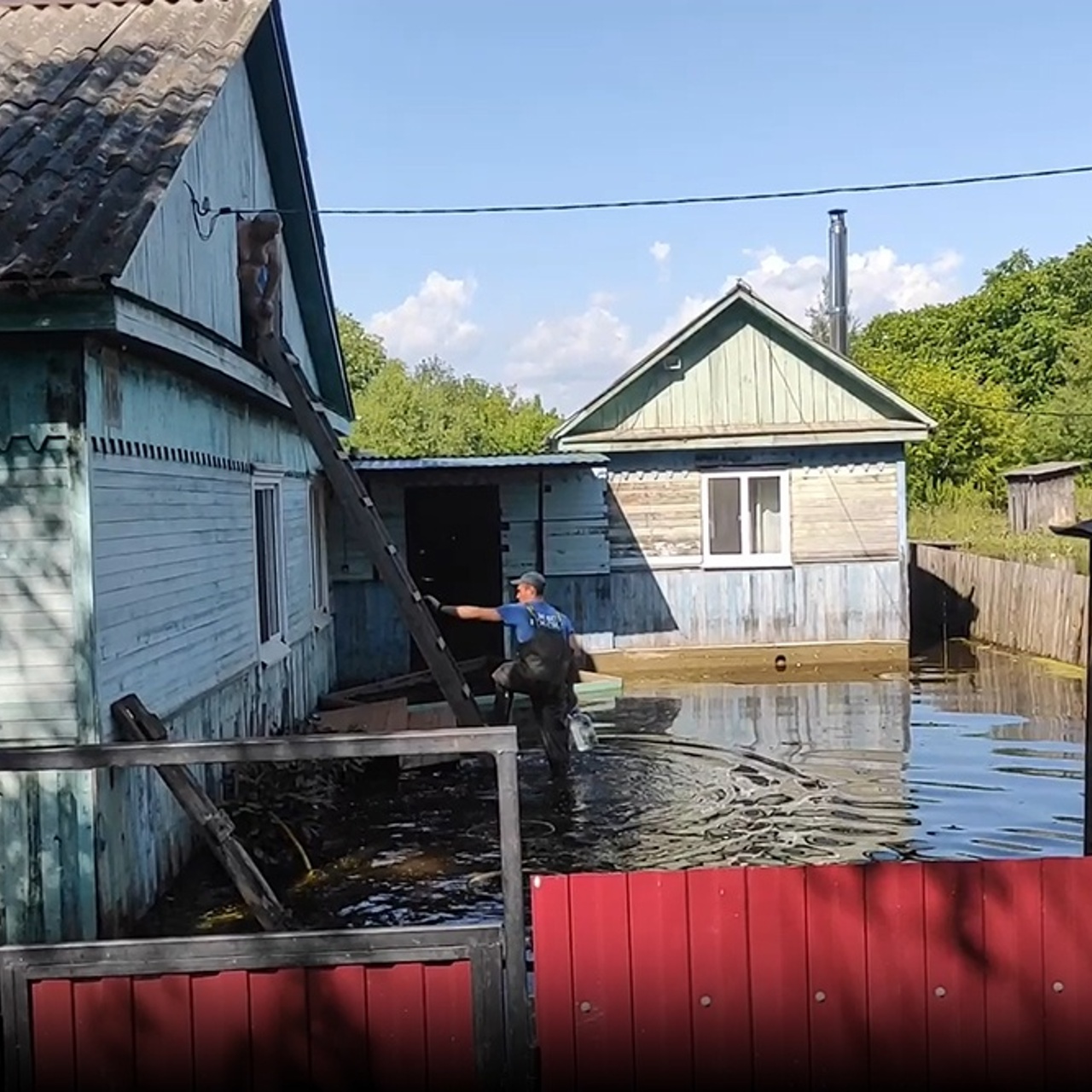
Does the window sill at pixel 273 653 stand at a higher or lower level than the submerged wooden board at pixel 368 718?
higher

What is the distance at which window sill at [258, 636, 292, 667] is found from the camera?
37.2 feet

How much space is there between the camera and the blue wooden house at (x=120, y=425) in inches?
260

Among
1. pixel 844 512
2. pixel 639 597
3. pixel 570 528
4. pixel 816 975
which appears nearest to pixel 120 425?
pixel 816 975

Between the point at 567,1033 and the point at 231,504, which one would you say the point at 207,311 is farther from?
the point at 567,1033

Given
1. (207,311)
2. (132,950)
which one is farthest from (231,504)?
(132,950)

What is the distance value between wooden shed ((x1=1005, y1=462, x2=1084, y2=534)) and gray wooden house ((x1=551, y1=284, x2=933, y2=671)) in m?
10.1

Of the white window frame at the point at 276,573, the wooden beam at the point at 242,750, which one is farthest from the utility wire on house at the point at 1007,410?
→ the wooden beam at the point at 242,750

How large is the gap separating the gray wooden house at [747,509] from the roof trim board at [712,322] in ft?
0.08

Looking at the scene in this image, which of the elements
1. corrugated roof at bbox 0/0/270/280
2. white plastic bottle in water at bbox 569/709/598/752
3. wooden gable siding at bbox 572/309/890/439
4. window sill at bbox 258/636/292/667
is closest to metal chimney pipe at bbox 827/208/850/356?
wooden gable siding at bbox 572/309/890/439

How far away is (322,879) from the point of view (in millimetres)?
8656

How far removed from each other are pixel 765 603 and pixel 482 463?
466 cm

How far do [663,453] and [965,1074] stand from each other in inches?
581

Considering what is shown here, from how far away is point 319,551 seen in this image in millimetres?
16578

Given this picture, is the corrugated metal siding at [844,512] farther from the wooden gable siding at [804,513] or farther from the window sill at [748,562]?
the window sill at [748,562]
